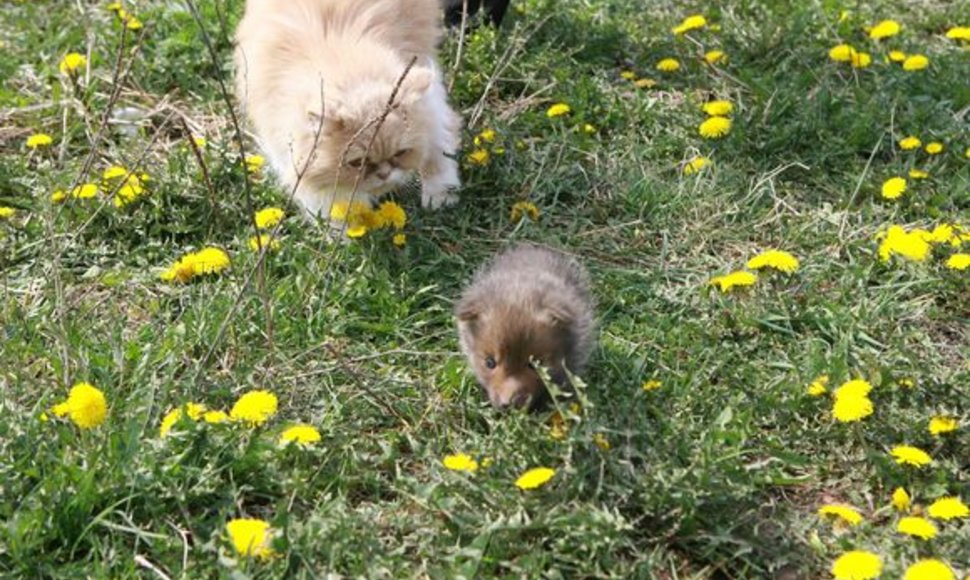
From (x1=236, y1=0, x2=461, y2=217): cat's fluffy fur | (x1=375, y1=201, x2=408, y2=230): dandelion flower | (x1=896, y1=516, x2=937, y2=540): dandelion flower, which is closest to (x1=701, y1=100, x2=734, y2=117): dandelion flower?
(x1=236, y1=0, x2=461, y2=217): cat's fluffy fur

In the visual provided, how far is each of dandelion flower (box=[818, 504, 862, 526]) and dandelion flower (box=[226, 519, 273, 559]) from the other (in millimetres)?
1633

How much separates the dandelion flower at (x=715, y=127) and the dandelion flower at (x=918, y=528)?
283cm

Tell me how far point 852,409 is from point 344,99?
261 cm

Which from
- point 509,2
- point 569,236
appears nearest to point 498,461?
point 569,236

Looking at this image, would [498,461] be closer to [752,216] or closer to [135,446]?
[135,446]

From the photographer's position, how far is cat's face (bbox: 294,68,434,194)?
5387mm

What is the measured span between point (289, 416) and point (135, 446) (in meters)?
0.62

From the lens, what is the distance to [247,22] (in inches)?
247

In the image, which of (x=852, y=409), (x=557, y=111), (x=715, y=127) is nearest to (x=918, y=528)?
(x=852, y=409)

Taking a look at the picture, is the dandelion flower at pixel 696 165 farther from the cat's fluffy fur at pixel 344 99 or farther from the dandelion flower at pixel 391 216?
the dandelion flower at pixel 391 216

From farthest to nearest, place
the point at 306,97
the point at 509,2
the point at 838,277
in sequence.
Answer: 1. the point at 509,2
2. the point at 306,97
3. the point at 838,277

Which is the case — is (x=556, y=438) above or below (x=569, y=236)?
above

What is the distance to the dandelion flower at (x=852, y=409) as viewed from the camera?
3896 mm

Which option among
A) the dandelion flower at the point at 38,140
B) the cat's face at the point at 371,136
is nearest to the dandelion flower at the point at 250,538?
the cat's face at the point at 371,136
